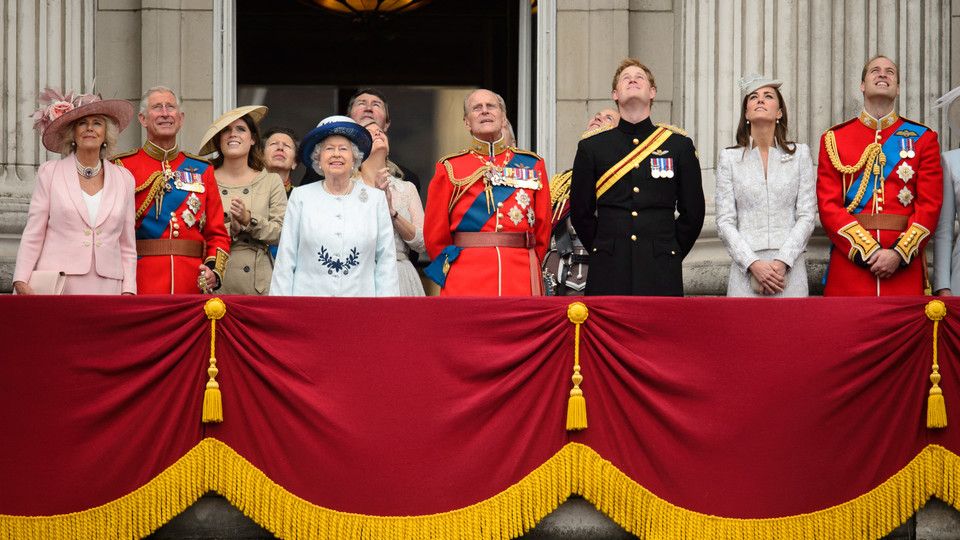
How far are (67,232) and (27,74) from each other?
2.67 m

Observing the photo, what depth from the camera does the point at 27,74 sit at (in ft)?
35.6

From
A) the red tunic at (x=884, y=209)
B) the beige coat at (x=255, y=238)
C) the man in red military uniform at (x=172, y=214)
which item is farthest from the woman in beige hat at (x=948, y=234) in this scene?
the man in red military uniform at (x=172, y=214)

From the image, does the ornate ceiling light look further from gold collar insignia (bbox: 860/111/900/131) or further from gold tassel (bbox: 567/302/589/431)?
gold tassel (bbox: 567/302/589/431)

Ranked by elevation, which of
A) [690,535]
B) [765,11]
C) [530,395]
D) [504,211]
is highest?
[765,11]

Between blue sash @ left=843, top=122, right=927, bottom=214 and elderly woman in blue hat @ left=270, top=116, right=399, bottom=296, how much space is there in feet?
8.13

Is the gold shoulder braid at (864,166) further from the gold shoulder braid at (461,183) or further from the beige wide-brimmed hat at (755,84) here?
the gold shoulder braid at (461,183)

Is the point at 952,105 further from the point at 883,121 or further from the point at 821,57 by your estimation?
the point at 821,57

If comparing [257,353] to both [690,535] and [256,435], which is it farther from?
[690,535]

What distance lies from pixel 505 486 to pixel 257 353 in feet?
4.18

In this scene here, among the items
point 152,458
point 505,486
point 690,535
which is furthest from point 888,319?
point 152,458

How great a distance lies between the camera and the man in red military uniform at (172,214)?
9.06 metres

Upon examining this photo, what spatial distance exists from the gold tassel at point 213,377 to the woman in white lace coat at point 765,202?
9.16 ft

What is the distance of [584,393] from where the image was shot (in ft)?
25.9

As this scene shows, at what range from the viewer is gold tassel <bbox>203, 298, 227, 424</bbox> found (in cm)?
778
